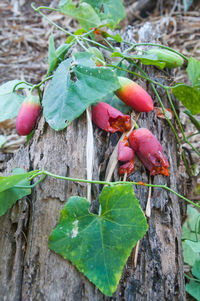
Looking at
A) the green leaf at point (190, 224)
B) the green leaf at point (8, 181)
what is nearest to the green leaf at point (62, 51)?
the green leaf at point (8, 181)

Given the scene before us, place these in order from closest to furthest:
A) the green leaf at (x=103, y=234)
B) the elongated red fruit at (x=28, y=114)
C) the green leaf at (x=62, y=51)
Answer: the green leaf at (x=103, y=234) < the elongated red fruit at (x=28, y=114) < the green leaf at (x=62, y=51)

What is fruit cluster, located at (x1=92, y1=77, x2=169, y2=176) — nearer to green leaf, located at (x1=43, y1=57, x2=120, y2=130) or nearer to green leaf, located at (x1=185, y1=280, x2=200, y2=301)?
green leaf, located at (x1=43, y1=57, x2=120, y2=130)

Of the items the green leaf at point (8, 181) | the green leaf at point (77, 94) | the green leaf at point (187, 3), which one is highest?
the green leaf at point (187, 3)

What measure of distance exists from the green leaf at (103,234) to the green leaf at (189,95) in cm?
50

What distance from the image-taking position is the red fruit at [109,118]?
34.9 inches

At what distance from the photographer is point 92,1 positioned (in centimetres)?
133

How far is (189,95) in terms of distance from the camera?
104cm

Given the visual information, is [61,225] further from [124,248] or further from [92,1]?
[92,1]

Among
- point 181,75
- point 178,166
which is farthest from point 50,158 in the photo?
point 181,75

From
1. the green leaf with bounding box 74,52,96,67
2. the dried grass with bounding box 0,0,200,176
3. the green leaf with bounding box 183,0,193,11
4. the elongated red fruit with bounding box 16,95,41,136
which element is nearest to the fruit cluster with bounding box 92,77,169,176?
the green leaf with bounding box 74,52,96,67

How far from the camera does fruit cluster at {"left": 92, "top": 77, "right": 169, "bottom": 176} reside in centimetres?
85

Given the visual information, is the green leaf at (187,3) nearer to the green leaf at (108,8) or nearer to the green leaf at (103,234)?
the green leaf at (108,8)

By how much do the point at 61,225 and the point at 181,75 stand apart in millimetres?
1644

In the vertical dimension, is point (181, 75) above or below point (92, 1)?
below
